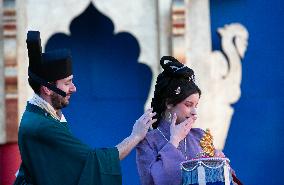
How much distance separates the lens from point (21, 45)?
7.72 metres

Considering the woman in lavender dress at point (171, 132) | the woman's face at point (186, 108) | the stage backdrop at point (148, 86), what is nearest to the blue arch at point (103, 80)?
the stage backdrop at point (148, 86)

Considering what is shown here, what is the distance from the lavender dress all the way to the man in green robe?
0.23 feet

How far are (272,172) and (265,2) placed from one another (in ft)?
5.08

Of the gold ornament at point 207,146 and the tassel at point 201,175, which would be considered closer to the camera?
the tassel at point 201,175

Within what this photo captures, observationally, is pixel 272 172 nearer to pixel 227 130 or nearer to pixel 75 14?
pixel 227 130

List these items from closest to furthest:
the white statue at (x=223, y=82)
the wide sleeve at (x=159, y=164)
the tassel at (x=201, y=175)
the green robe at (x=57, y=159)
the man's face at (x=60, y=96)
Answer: the tassel at (x=201, y=175) → the wide sleeve at (x=159, y=164) → the green robe at (x=57, y=159) → the man's face at (x=60, y=96) → the white statue at (x=223, y=82)

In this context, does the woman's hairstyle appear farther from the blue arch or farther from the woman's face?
the blue arch

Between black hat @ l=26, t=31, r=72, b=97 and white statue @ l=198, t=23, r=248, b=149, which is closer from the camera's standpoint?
black hat @ l=26, t=31, r=72, b=97

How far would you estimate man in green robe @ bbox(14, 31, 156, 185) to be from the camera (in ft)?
14.6

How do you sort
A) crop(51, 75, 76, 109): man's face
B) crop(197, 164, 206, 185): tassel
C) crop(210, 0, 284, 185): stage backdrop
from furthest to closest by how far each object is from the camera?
crop(210, 0, 284, 185): stage backdrop < crop(51, 75, 76, 109): man's face < crop(197, 164, 206, 185): tassel

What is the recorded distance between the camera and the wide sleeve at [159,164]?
4.34m

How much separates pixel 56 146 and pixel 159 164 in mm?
523

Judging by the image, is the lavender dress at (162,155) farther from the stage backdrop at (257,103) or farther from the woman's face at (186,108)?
the stage backdrop at (257,103)

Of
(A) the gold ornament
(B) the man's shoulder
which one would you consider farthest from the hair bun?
(B) the man's shoulder
